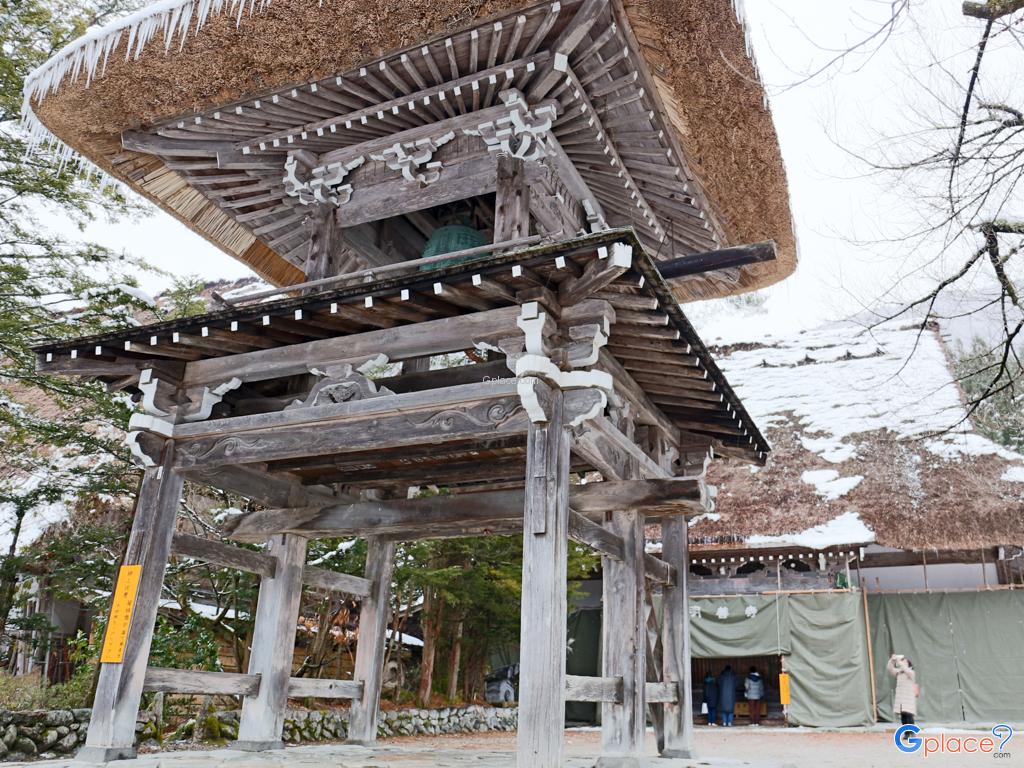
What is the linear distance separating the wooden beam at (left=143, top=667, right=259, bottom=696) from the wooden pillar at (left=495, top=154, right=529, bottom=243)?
3.87 m

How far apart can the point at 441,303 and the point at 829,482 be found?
480 inches

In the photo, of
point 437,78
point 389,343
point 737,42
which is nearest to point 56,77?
point 437,78

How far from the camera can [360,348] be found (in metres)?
5.48

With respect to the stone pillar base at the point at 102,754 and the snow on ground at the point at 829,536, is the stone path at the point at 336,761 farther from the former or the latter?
the snow on ground at the point at 829,536

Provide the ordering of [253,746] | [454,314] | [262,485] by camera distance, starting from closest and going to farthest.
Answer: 1. [454,314]
2. [253,746]
3. [262,485]

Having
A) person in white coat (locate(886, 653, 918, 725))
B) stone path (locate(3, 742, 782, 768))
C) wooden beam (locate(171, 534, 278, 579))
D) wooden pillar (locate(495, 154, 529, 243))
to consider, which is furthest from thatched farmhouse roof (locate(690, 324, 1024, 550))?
wooden beam (locate(171, 534, 278, 579))

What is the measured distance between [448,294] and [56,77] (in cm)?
394

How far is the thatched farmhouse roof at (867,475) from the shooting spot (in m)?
13.3

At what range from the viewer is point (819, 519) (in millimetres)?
14242

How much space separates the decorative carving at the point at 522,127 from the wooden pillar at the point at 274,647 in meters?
3.88

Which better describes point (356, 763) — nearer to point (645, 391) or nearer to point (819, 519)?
point (645, 391)

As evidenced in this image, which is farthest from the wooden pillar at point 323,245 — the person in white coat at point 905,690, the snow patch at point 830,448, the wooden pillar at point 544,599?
the snow patch at point 830,448

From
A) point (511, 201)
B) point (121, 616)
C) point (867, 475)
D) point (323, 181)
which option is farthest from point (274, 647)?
point (867, 475)

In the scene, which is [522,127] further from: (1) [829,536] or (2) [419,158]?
(1) [829,536]
